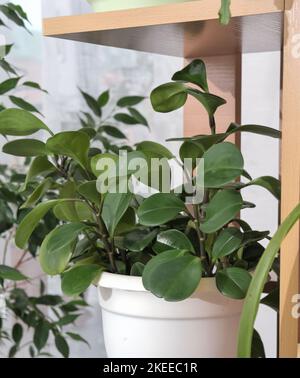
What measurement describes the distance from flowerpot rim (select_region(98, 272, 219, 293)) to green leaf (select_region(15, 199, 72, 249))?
10 cm

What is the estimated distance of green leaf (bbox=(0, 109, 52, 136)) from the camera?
2.40 feet

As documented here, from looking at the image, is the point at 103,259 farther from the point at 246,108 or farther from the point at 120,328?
the point at 246,108

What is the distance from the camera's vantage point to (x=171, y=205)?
0.68 meters

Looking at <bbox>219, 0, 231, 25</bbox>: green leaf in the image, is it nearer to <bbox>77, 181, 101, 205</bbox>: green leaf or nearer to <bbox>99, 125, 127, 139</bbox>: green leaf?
<bbox>77, 181, 101, 205</bbox>: green leaf

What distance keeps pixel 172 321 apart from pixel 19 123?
10.9 inches

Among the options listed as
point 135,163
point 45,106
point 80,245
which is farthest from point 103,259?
point 45,106

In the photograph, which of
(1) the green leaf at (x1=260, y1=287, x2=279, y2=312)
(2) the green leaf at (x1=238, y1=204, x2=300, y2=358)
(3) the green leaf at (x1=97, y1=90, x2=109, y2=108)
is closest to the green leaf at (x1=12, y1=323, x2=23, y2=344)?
(3) the green leaf at (x1=97, y1=90, x2=109, y2=108)

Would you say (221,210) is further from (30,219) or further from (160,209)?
(30,219)

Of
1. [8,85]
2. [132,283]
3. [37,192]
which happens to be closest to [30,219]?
[37,192]

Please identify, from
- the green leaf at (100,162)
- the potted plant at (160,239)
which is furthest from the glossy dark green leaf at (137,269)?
the green leaf at (100,162)

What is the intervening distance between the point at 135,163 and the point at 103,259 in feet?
0.46

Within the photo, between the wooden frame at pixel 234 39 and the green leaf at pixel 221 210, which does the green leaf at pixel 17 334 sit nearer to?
the wooden frame at pixel 234 39

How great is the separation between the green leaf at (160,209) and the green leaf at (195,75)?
13cm

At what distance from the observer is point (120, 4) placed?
2.40 feet
